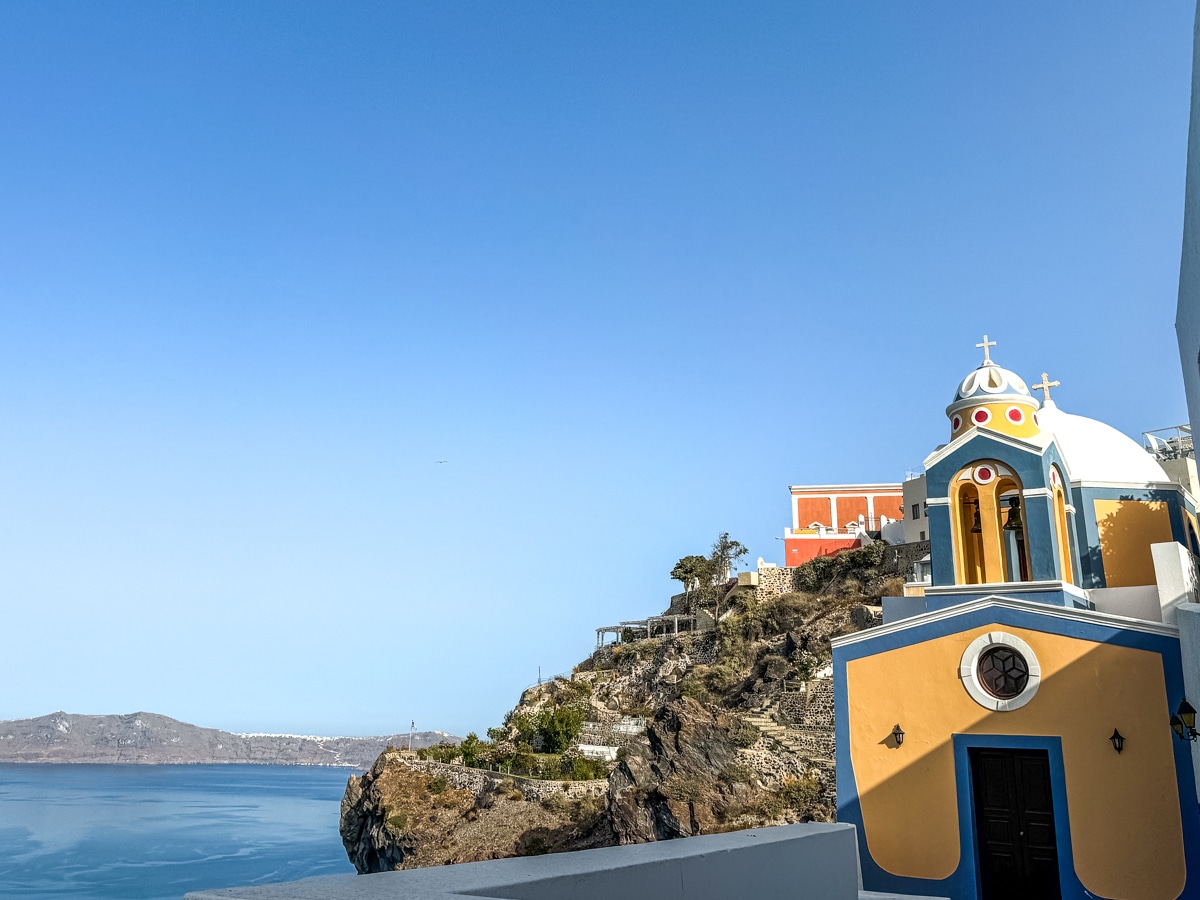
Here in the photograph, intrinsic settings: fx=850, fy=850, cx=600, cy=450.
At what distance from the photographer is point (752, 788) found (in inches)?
944

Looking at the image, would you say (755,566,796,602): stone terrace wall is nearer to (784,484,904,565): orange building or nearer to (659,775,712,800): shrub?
(784,484,904,565): orange building

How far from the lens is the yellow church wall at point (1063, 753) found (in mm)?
10975

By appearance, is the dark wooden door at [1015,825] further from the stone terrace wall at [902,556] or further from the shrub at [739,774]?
the stone terrace wall at [902,556]

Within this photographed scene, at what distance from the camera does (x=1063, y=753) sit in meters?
11.6

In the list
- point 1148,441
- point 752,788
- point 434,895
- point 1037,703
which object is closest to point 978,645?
point 1037,703

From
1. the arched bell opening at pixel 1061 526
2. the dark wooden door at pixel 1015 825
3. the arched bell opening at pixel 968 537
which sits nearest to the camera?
the dark wooden door at pixel 1015 825

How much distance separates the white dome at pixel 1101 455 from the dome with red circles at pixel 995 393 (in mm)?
3270

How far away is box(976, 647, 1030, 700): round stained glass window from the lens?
1217cm

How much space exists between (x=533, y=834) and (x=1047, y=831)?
72.5 ft

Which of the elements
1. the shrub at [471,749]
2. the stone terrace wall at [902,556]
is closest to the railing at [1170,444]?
the stone terrace wall at [902,556]

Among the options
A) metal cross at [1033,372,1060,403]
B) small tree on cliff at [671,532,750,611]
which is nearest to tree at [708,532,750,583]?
small tree on cliff at [671,532,750,611]

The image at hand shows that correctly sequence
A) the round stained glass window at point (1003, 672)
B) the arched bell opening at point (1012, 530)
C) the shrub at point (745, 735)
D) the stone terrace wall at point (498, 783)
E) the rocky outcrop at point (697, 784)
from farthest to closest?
1. the stone terrace wall at point (498, 783)
2. the shrub at point (745, 735)
3. the rocky outcrop at point (697, 784)
4. the arched bell opening at point (1012, 530)
5. the round stained glass window at point (1003, 672)

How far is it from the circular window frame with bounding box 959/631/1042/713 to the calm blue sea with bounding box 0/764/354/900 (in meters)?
32.7

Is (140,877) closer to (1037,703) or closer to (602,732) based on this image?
(602,732)
